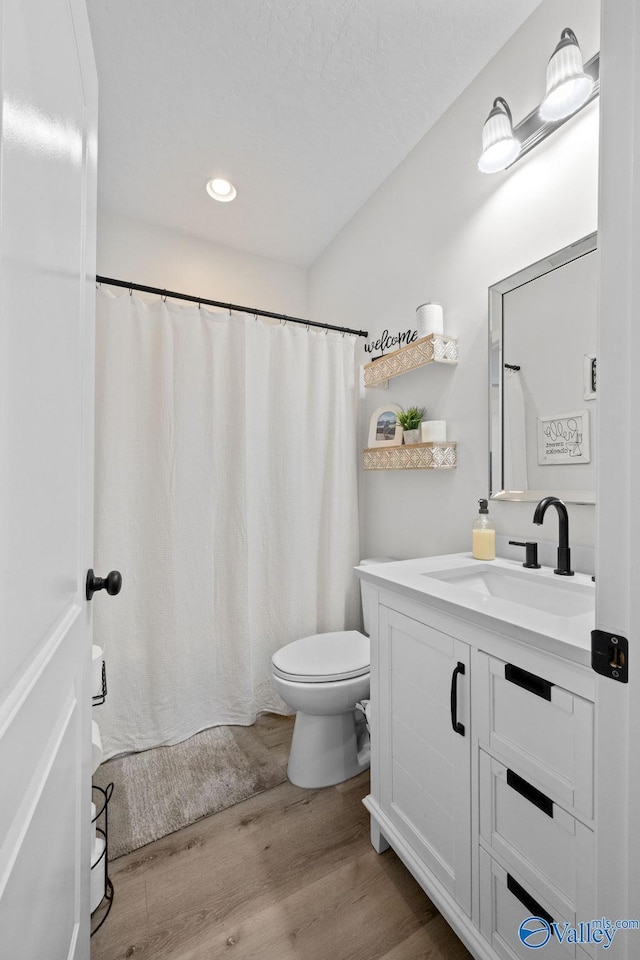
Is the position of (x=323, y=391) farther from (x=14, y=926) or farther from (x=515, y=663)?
(x=14, y=926)

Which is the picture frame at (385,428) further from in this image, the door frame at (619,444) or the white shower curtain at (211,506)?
the door frame at (619,444)

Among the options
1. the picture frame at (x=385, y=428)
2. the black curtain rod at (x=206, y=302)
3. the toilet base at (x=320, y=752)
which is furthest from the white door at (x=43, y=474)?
the picture frame at (x=385, y=428)

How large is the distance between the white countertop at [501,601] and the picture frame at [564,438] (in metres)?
0.34

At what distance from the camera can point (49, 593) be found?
1.93ft

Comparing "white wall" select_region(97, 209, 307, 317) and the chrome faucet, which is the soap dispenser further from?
"white wall" select_region(97, 209, 307, 317)

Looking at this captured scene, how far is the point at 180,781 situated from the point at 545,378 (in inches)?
76.7

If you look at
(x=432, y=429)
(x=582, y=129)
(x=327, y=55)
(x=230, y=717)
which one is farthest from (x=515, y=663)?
(x=327, y=55)

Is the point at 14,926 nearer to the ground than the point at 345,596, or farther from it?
farther from it

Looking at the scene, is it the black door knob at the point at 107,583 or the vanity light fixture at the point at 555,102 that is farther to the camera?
the vanity light fixture at the point at 555,102

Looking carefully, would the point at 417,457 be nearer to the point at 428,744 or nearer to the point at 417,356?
the point at 417,356

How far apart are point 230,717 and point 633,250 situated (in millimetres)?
2182

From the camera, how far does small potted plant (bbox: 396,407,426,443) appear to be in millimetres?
1831

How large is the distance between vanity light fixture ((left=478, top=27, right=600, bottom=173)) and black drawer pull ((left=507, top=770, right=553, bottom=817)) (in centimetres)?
165

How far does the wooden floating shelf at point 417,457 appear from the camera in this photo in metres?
1.66
